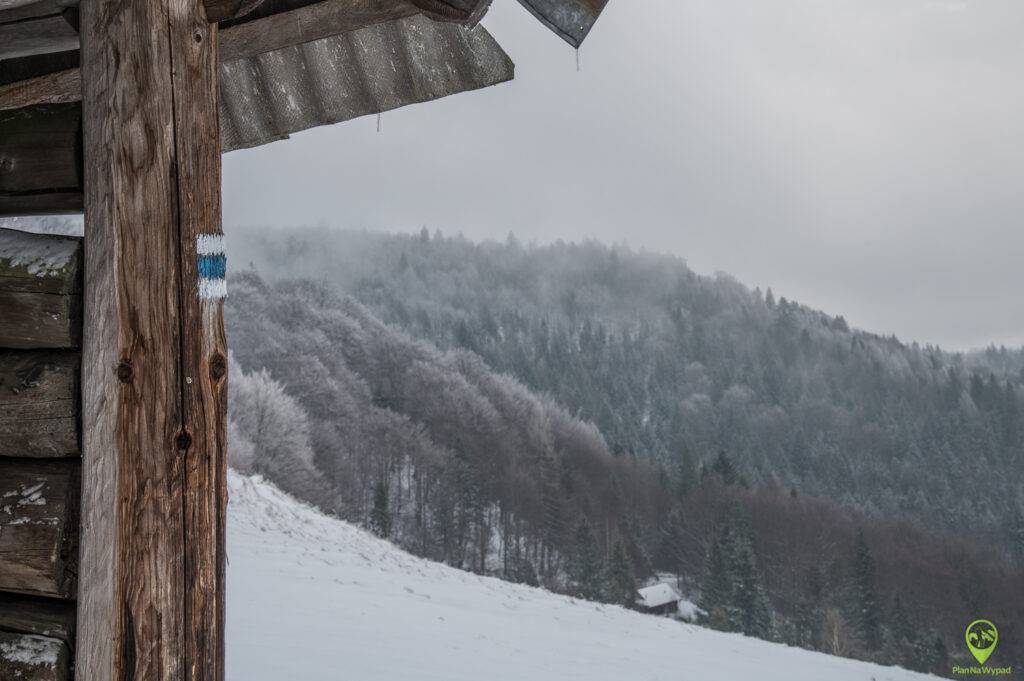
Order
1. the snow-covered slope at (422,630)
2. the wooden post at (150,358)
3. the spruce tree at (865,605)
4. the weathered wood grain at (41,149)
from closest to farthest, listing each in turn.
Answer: the wooden post at (150,358)
the weathered wood grain at (41,149)
the snow-covered slope at (422,630)
the spruce tree at (865,605)

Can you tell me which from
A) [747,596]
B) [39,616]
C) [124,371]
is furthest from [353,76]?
[747,596]

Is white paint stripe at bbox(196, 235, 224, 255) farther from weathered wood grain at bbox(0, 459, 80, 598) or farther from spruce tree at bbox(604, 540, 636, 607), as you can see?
spruce tree at bbox(604, 540, 636, 607)

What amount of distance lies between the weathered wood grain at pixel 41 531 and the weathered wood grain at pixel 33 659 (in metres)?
0.13

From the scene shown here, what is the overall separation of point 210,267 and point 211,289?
0.06 metres

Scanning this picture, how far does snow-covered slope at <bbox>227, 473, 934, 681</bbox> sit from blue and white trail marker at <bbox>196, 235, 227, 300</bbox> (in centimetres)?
479

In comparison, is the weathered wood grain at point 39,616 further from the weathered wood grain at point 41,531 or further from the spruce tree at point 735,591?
the spruce tree at point 735,591

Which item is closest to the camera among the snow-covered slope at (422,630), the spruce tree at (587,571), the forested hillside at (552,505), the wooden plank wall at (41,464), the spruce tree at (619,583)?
the wooden plank wall at (41,464)

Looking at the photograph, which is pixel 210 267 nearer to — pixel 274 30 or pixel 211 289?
pixel 211 289

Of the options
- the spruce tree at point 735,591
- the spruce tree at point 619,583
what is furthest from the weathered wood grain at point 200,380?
the spruce tree at point 619,583

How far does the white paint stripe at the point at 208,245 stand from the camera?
2.21m

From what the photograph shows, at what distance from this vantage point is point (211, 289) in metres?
2.22

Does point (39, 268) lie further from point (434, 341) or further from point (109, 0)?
point (434, 341)

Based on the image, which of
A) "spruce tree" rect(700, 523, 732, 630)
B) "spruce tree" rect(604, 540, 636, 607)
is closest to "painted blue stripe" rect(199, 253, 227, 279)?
"spruce tree" rect(604, 540, 636, 607)

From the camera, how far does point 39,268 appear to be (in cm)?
225
